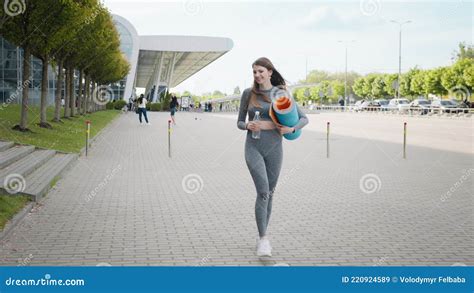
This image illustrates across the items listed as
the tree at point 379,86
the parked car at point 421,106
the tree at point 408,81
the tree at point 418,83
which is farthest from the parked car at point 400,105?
the tree at point 379,86

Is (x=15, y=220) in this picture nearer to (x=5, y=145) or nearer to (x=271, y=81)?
(x=271, y=81)

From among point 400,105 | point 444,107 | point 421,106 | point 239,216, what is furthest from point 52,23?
point 400,105

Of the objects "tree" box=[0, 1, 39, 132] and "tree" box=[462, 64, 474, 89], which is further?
"tree" box=[462, 64, 474, 89]

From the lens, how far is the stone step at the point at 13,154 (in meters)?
11.7

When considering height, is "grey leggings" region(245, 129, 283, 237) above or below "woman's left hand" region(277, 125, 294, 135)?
below

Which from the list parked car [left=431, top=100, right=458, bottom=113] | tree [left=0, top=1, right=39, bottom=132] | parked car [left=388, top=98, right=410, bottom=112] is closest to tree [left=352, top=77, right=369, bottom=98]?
parked car [left=388, top=98, right=410, bottom=112]

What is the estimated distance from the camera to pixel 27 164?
12.1 metres

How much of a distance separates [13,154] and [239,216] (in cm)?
695

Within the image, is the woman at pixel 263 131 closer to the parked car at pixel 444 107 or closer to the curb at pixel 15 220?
the curb at pixel 15 220

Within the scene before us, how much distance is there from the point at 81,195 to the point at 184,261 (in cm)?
453

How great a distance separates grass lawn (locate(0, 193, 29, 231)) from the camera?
7.21 metres

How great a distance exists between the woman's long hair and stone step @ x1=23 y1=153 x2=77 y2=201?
4447mm

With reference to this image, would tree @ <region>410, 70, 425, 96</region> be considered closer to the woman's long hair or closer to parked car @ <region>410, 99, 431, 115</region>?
parked car @ <region>410, 99, 431, 115</region>
